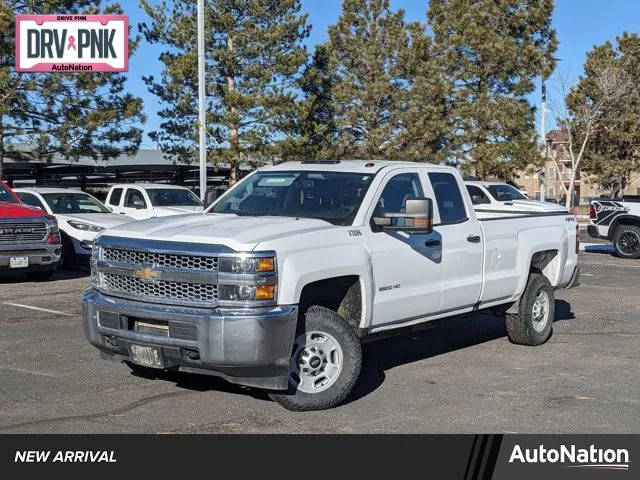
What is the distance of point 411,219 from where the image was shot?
7.04 metres

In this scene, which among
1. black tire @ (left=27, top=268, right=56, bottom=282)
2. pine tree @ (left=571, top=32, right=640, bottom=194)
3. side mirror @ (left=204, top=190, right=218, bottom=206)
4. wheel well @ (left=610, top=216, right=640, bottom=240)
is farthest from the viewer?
pine tree @ (left=571, top=32, right=640, bottom=194)

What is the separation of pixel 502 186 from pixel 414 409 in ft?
62.4

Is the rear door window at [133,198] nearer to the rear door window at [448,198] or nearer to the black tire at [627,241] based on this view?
the black tire at [627,241]

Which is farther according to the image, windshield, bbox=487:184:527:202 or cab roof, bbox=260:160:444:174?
windshield, bbox=487:184:527:202

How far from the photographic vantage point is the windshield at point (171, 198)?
2088 cm

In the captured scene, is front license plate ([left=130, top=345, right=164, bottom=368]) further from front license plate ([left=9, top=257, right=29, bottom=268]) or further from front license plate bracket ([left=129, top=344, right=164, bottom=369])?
front license plate ([left=9, top=257, right=29, bottom=268])

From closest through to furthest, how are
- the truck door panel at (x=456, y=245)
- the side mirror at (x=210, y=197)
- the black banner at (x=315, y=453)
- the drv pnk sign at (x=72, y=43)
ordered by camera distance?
the black banner at (x=315, y=453) → the truck door panel at (x=456, y=245) → the side mirror at (x=210, y=197) → the drv pnk sign at (x=72, y=43)

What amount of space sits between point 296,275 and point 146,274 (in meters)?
1.10

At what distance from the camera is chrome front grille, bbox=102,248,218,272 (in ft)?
20.5

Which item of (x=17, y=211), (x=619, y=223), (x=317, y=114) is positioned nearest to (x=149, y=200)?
(x=17, y=211)

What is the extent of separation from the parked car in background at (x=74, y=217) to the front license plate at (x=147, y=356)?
973 centimetres

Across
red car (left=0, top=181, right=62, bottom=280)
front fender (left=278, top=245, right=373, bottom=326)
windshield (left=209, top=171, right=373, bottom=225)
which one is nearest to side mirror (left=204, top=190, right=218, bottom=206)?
windshield (left=209, top=171, right=373, bottom=225)

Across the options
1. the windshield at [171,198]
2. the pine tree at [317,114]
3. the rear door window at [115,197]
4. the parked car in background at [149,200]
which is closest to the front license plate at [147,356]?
the parked car in background at [149,200]

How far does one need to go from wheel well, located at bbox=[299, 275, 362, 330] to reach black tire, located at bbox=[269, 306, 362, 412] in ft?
0.77
